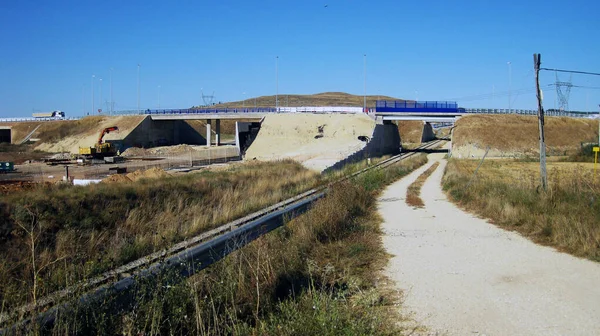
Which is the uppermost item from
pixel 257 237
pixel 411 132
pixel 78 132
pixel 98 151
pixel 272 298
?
pixel 78 132

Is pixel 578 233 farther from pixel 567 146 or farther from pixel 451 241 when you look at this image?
pixel 567 146

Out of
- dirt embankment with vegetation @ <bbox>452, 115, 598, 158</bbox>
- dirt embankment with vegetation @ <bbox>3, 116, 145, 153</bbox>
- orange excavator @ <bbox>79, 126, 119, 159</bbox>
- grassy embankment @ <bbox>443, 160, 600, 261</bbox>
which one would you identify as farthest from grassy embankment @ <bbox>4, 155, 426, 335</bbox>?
dirt embankment with vegetation @ <bbox>3, 116, 145, 153</bbox>

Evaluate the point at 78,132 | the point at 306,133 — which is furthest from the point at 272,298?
the point at 78,132

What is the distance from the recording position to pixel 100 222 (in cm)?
1314

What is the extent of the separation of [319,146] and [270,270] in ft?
191

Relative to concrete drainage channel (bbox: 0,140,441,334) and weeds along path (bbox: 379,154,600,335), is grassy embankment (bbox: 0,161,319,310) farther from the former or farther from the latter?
weeds along path (bbox: 379,154,600,335)

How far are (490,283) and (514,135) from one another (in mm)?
68099

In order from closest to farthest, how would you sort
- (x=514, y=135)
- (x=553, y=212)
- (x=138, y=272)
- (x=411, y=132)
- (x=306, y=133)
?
(x=138, y=272) → (x=553, y=212) → (x=514, y=135) → (x=306, y=133) → (x=411, y=132)

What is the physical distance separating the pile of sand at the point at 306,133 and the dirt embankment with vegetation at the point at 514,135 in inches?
493

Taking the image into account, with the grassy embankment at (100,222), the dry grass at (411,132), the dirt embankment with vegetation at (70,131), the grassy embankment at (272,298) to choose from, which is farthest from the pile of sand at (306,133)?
the grassy embankment at (272,298)

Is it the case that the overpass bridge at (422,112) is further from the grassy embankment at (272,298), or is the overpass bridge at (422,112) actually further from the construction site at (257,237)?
the grassy embankment at (272,298)

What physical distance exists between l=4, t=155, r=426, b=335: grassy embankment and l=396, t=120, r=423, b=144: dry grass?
10729 centimetres

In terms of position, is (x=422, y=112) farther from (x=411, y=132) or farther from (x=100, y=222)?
(x=100, y=222)

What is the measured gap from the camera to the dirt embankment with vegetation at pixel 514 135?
218 feet
